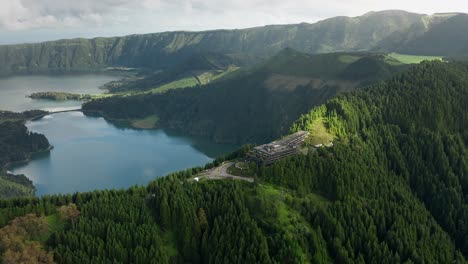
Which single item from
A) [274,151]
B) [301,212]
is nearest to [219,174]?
[274,151]

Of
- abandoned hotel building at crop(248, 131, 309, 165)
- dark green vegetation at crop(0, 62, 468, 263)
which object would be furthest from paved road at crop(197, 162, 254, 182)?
abandoned hotel building at crop(248, 131, 309, 165)

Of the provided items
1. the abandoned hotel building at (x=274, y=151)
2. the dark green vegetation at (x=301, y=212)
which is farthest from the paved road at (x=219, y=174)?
the abandoned hotel building at (x=274, y=151)

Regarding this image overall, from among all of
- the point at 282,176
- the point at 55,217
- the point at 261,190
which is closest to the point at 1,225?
the point at 55,217

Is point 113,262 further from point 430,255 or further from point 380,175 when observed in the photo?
→ point 380,175


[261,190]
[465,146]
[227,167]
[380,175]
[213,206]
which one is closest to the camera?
[213,206]

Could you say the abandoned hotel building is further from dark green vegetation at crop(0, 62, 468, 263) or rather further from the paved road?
the paved road
